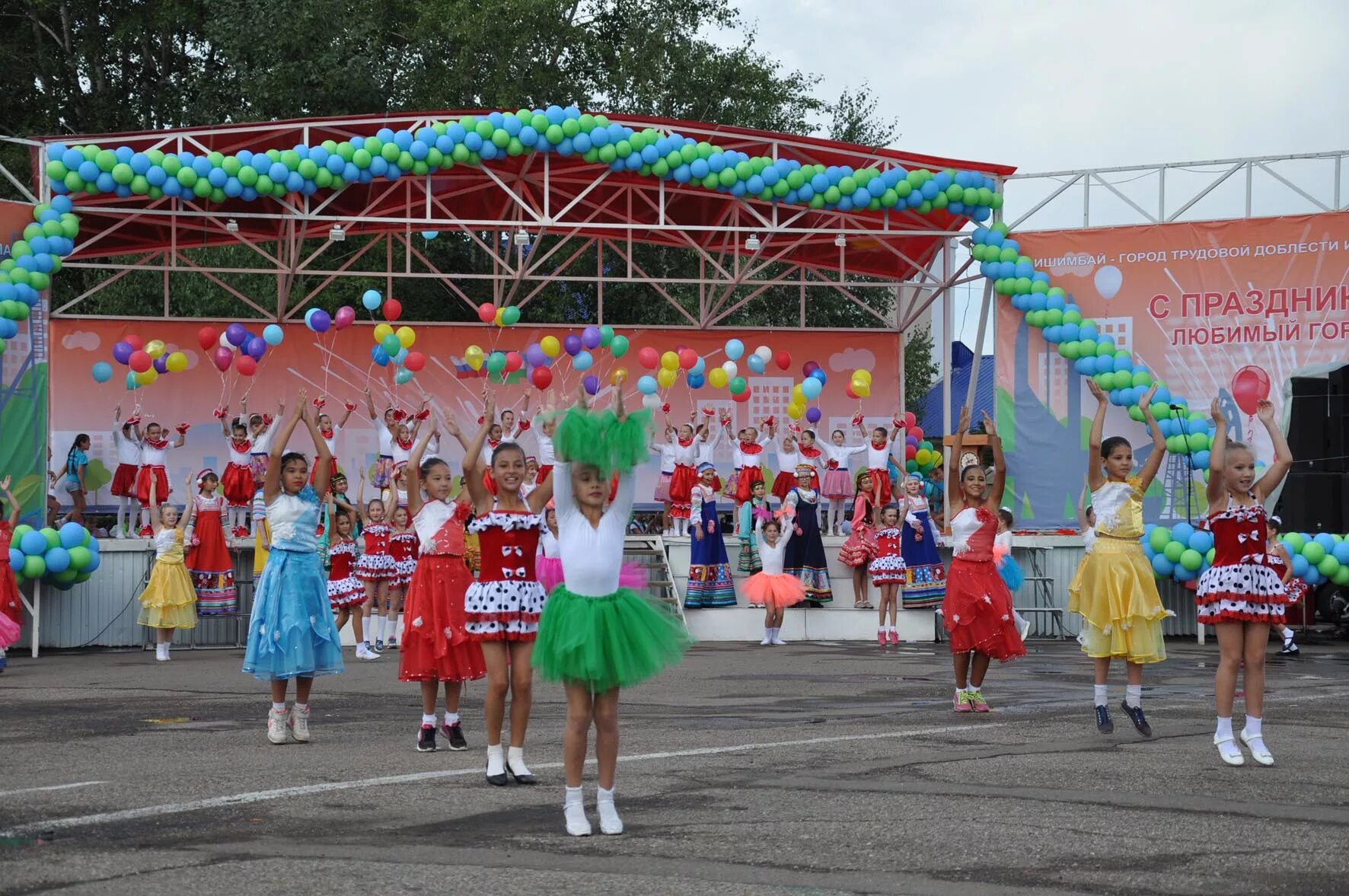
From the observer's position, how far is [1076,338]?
21.8 metres

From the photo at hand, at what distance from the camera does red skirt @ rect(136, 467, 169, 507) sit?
73.9 feet

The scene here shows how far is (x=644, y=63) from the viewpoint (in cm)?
3372

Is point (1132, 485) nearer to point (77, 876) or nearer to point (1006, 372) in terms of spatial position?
point (77, 876)

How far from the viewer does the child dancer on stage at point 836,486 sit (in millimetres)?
24688

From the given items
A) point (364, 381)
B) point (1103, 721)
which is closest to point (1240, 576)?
point (1103, 721)

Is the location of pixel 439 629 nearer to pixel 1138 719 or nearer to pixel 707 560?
pixel 1138 719

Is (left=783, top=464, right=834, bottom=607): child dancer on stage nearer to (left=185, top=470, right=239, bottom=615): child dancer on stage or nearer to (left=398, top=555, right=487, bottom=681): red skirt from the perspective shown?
(left=185, top=470, right=239, bottom=615): child dancer on stage

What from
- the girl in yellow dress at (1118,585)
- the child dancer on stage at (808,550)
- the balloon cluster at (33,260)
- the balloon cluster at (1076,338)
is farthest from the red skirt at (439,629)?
the balloon cluster at (1076,338)

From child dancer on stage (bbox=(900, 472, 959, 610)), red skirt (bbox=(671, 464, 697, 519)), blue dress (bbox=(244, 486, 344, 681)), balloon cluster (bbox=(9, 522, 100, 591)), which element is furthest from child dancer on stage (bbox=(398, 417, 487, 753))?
red skirt (bbox=(671, 464, 697, 519))

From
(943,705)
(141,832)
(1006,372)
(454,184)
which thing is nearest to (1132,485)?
(943,705)

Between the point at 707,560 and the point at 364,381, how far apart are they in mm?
8243

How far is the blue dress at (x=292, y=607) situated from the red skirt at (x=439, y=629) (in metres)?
0.52

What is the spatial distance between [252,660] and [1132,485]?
5.32 meters

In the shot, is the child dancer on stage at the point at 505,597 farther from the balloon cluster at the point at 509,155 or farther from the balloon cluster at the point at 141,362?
the balloon cluster at the point at 141,362
